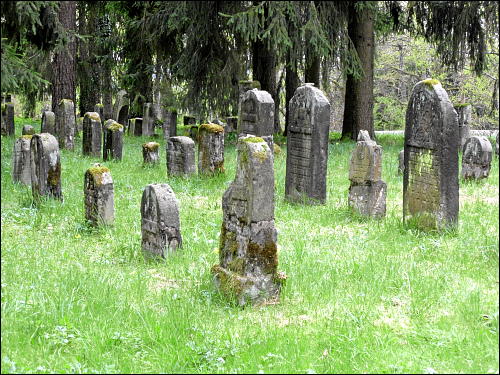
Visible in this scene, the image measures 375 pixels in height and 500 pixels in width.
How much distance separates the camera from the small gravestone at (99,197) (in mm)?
8828

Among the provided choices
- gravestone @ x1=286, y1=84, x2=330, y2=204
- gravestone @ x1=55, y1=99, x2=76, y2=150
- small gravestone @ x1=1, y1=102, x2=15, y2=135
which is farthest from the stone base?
small gravestone @ x1=1, y1=102, x2=15, y2=135

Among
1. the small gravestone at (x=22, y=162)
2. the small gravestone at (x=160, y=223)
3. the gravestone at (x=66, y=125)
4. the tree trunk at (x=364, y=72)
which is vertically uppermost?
the tree trunk at (x=364, y=72)

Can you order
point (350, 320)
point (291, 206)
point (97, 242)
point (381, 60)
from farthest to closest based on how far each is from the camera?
point (381, 60), point (291, 206), point (97, 242), point (350, 320)

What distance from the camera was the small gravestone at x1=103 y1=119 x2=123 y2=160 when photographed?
15.8 m

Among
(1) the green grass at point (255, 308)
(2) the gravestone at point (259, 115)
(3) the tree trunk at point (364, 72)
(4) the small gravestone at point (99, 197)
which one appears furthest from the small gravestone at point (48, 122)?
(4) the small gravestone at point (99, 197)

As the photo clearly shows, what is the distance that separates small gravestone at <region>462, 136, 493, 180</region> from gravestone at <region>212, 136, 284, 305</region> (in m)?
8.00

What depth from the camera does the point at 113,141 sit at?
15867 millimetres

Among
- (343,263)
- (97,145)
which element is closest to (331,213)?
(343,263)

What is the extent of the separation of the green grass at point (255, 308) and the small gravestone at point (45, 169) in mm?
704

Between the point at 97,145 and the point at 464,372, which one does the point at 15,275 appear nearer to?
the point at 464,372

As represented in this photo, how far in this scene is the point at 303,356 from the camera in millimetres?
4922

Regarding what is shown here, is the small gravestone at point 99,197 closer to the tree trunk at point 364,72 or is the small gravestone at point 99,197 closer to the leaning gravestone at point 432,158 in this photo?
the leaning gravestone at point 432,158

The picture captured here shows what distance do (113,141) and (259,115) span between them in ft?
14.4

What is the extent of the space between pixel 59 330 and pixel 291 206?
619 centimetres
